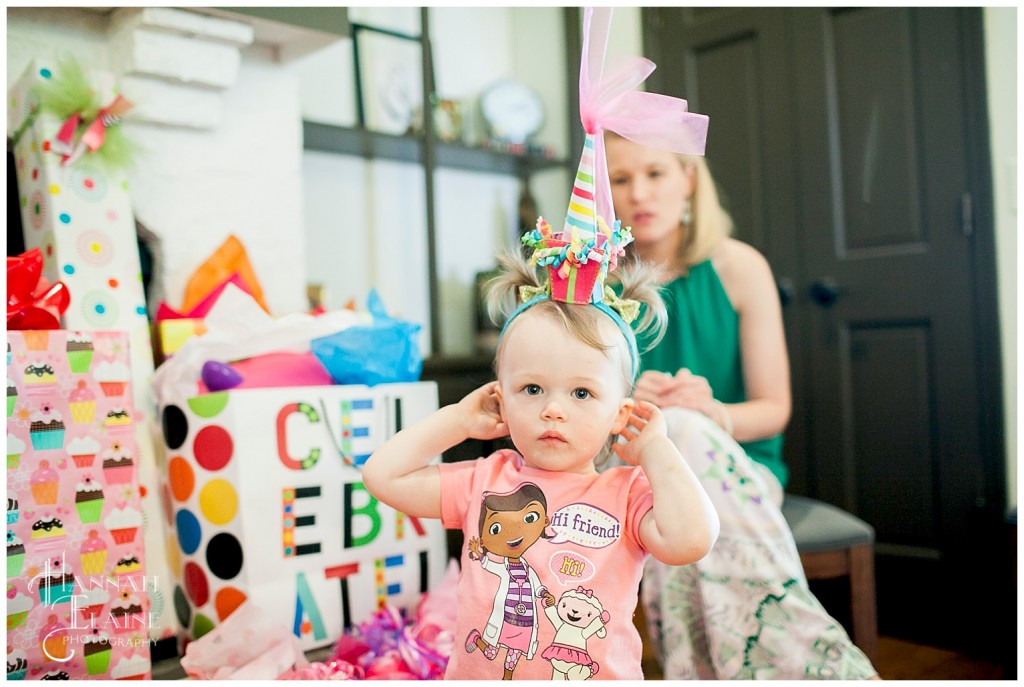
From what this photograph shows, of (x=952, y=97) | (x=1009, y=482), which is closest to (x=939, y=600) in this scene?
(x=1009, y=482)

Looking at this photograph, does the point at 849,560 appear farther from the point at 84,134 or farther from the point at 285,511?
the point at 84,134

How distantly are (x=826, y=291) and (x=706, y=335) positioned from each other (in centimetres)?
68

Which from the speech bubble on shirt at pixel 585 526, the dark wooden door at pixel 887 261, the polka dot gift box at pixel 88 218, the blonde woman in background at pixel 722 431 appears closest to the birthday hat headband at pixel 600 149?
the speech bubble on shirt at pixel 585 526

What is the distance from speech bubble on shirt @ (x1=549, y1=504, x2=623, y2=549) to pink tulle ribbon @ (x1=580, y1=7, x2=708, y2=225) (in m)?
0.35

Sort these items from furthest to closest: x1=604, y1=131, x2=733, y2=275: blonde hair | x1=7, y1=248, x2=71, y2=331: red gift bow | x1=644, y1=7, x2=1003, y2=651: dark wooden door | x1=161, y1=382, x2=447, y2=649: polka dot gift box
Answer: x1=644, y1=7, x2=1003, y2=651: dark wooden door → x1=604, y1=131, x2=733, y2=275: blonde hair → x1=161, y1=382, x2=447, y2=649: polka dot gift box → x1=7, y1=248, x2=71, y2=331: red gift bow

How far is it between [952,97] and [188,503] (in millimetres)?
1816

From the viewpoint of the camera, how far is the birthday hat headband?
909mm

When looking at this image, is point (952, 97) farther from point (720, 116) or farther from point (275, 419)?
point (275, 419)

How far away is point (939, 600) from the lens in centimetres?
186

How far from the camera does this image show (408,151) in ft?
7.39

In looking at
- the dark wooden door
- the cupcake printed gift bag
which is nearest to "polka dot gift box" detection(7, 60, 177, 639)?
the cupcake printed gift bag

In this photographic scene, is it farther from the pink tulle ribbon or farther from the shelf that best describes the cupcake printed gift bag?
the shelf

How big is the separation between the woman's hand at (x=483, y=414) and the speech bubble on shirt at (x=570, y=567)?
18cm

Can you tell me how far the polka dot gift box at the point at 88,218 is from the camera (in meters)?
1.32
